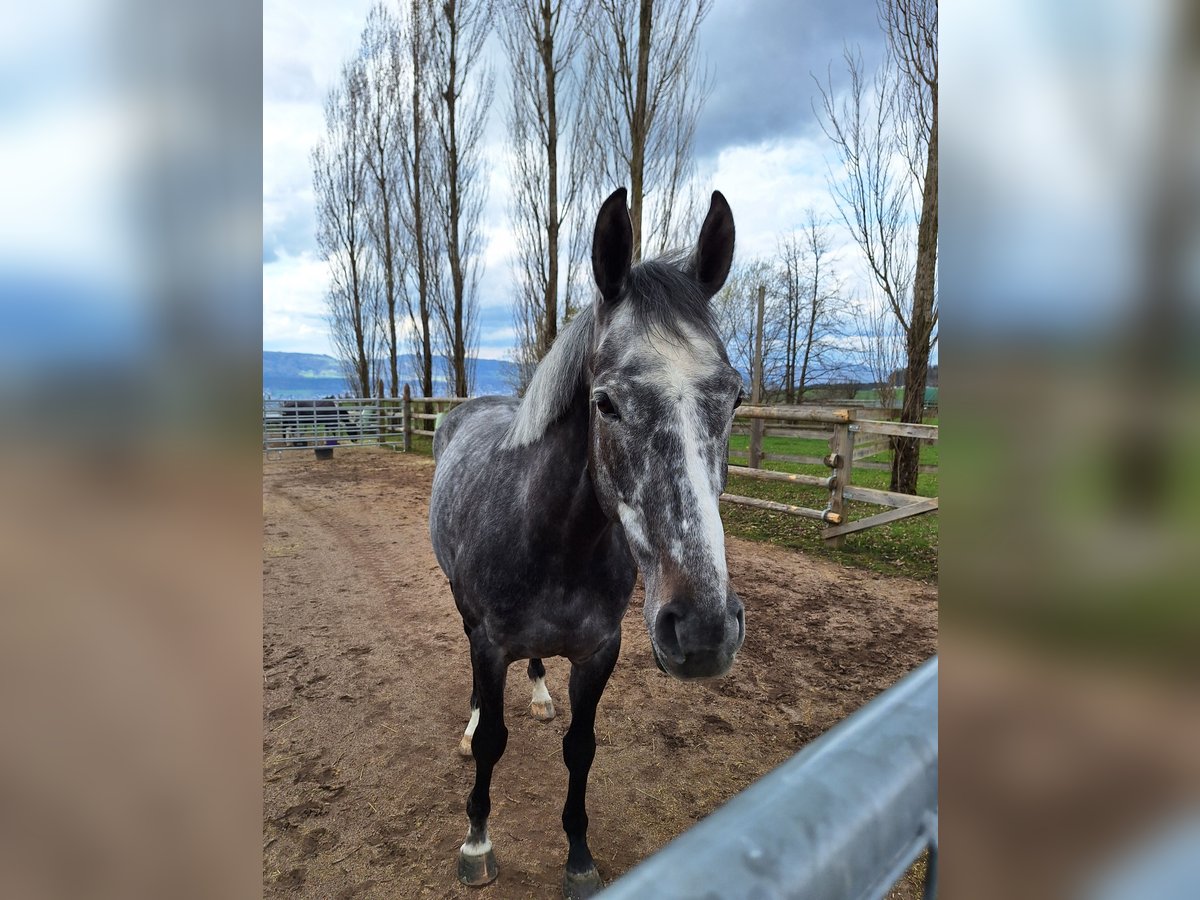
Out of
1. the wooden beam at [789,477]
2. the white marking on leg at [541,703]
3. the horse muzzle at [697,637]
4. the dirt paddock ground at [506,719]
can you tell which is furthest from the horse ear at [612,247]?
the wooden beam at [789,477]

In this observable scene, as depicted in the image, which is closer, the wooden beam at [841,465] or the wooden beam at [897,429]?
the wooden beam at [897,429]

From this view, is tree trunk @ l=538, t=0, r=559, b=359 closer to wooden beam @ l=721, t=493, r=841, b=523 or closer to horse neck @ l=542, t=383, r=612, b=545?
wooden beam @ l=721, t=493, r=841, b=523

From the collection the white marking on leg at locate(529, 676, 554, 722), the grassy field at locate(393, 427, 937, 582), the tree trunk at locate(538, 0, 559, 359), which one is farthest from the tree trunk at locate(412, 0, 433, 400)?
the white marking on leg at locate(529, 676, 554, 722)

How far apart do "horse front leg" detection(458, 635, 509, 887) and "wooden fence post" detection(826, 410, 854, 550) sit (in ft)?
14.4

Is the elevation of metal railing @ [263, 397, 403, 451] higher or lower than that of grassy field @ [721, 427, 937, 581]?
higher

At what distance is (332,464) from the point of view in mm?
11430

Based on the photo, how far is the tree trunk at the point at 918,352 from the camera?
618cm

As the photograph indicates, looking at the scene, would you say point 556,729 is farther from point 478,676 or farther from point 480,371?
point 480,371

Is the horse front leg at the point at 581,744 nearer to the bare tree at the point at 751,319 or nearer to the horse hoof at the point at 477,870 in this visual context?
the horse hoof at the point at 477,870

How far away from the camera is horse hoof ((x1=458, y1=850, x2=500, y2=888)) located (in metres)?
1.86
